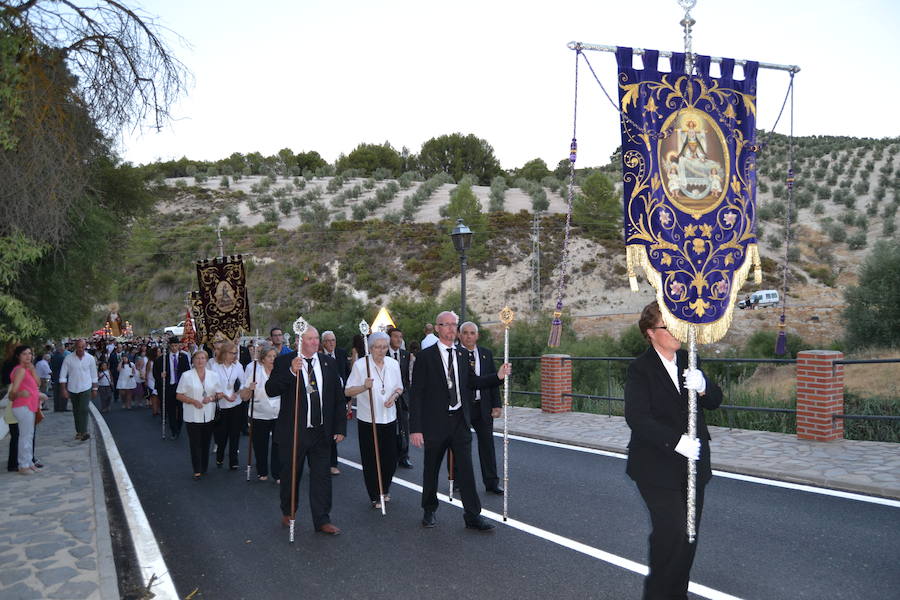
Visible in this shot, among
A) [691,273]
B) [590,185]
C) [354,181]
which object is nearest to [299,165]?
[354,181]

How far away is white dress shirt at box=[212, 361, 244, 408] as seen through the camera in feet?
33.1

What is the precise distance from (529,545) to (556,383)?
29.7 feet

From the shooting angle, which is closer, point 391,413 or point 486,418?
point 391,413

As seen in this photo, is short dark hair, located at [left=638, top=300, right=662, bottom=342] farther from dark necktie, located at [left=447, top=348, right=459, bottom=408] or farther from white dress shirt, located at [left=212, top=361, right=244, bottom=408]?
white dress shirt, located at [left=212, top=361, right=244, bottom=408]

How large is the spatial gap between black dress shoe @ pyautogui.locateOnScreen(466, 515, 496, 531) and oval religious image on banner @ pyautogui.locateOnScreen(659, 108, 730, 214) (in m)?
3.25

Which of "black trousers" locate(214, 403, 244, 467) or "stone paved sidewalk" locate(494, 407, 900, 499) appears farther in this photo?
"black trousers" locate(214, 403, 244, 467)

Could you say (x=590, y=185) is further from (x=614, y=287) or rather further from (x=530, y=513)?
(x=530, y=513)

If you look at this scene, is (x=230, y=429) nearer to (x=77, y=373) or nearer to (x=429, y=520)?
(x=77, y=373)

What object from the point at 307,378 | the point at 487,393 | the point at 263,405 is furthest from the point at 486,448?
the point at 263,405

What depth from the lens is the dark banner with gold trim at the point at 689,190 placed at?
5047mm

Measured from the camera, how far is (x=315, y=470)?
260 inches

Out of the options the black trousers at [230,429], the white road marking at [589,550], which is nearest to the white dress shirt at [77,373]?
the black trousers at [230,429]

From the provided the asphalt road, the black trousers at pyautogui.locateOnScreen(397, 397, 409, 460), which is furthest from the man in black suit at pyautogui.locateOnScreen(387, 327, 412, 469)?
the asphalt road

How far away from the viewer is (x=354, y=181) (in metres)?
81.6
